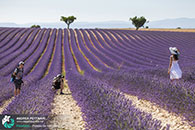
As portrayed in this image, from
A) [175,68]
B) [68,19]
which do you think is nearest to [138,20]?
[68,19]

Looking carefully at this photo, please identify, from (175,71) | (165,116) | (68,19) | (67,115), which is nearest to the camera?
(165,116)

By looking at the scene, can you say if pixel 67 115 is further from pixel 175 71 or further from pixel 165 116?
pixel 175 71

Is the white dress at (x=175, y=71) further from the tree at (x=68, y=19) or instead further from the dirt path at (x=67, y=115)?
the tree at (x=68, y=19)

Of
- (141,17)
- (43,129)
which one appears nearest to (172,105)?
(43,129)

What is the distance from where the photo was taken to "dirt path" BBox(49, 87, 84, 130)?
431cm

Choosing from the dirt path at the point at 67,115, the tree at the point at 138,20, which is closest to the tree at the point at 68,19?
the tree at the point at 138,20

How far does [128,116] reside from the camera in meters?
3.04

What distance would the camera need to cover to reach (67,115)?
514 centimetres

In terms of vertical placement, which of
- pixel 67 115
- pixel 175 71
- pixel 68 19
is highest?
pixel 68 19

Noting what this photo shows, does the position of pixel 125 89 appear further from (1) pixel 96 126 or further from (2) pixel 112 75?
(1) pixel 96 126

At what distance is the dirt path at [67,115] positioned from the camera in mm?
4312

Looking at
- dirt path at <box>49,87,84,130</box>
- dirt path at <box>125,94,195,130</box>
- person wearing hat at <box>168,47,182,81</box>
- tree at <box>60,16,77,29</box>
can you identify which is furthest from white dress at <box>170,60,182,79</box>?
tree at <box>60,16,77,29</box>

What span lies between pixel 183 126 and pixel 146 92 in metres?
2.28

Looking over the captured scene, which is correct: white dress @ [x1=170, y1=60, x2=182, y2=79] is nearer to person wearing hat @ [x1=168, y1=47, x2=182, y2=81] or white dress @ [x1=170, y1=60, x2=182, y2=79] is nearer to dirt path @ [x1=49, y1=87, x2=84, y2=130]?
person wearing hat @ [x1=168, y1=47, x2=182, y2=81]
